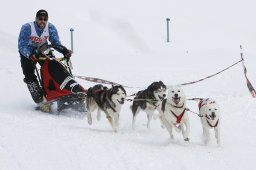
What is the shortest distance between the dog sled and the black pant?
21cm

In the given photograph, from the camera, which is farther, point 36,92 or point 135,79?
point 135,79

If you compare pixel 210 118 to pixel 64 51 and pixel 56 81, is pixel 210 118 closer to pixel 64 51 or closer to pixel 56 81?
pixel 56 81

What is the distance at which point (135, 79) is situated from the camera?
37.7 ft

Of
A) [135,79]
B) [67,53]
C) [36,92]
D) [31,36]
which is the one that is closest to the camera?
[31,36]

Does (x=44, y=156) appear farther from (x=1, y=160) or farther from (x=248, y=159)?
(x=248, y=159)

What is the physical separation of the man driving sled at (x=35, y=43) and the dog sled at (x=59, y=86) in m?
0.14

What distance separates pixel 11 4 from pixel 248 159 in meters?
20.3

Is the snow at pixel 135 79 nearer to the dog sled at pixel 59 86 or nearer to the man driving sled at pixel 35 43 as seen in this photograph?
the dog sled at pixel 59 86

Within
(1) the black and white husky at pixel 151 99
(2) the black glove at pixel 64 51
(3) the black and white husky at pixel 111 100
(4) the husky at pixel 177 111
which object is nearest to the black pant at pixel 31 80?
(2) the black glove at pixel 64 51

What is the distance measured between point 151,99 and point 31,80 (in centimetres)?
207

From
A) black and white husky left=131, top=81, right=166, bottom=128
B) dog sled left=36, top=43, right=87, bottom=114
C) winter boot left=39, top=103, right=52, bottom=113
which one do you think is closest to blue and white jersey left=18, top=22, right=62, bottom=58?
dog sled left=36, top=43, right=87, bottom=114

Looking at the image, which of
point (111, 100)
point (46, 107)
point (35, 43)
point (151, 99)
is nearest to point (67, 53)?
point (35, 43)

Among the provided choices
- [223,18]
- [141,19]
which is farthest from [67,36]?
[223,18]

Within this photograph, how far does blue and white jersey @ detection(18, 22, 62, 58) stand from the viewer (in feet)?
24.7
